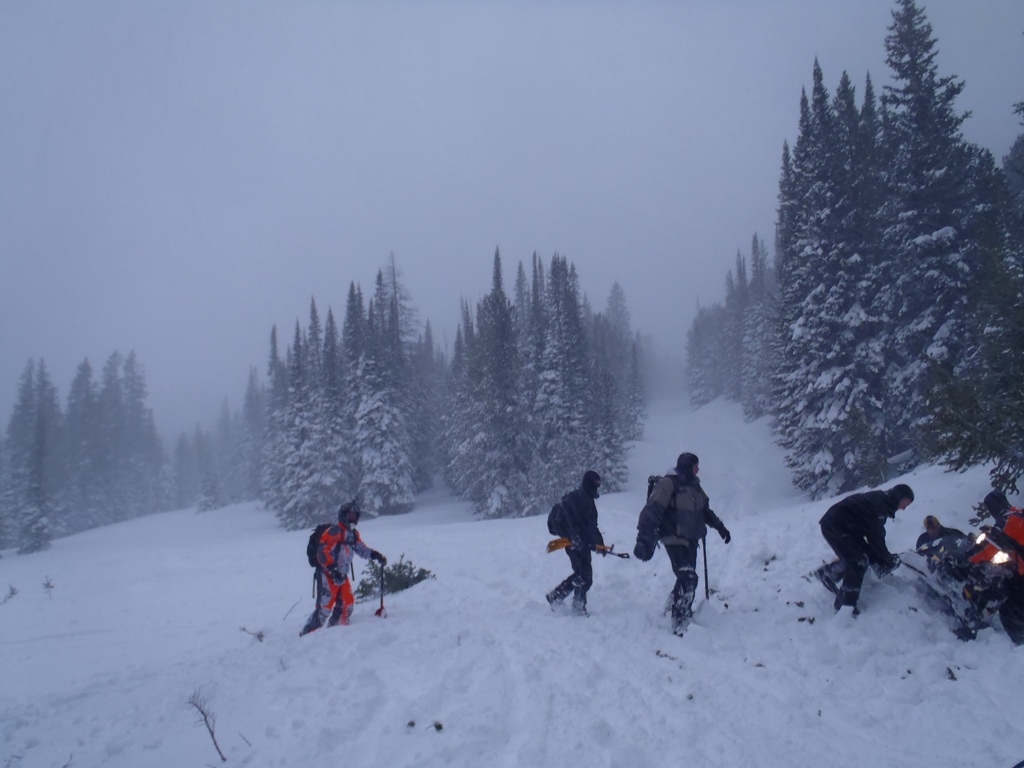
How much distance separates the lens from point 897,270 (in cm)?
2105

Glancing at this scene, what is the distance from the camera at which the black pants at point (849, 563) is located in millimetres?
6781

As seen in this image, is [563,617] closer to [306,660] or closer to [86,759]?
[306,660]

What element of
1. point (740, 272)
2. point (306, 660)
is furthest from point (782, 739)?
point (740, 272)

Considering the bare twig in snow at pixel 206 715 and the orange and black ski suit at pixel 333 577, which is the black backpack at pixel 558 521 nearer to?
the orange and black ski suit at pixel 333 577

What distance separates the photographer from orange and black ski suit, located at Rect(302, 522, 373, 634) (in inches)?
352

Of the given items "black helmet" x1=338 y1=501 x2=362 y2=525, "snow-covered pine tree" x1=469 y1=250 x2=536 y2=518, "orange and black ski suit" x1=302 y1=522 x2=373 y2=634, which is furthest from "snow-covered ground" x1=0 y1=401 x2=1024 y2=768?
"snow-covered pine tree" x1=469 y1=250 x2=536 y2=518

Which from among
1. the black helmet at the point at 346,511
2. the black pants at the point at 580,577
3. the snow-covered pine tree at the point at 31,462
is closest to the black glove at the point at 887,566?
the black pants at the point at 580,577

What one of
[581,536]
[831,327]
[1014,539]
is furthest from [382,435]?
[1014,539]

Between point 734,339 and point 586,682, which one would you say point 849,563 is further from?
point 734,339

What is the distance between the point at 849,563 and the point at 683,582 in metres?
1.99

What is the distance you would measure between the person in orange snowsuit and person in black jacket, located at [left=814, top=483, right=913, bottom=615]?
0.89 meters

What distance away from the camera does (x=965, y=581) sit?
6051mm

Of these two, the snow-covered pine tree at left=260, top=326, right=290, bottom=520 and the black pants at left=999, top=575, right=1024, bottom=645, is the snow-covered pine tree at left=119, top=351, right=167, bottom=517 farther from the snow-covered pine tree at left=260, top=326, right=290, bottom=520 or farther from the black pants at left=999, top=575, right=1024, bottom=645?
the black pants at left=999, top=575, right=1024, bottom=645

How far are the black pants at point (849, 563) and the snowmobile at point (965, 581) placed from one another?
0.60 metres
